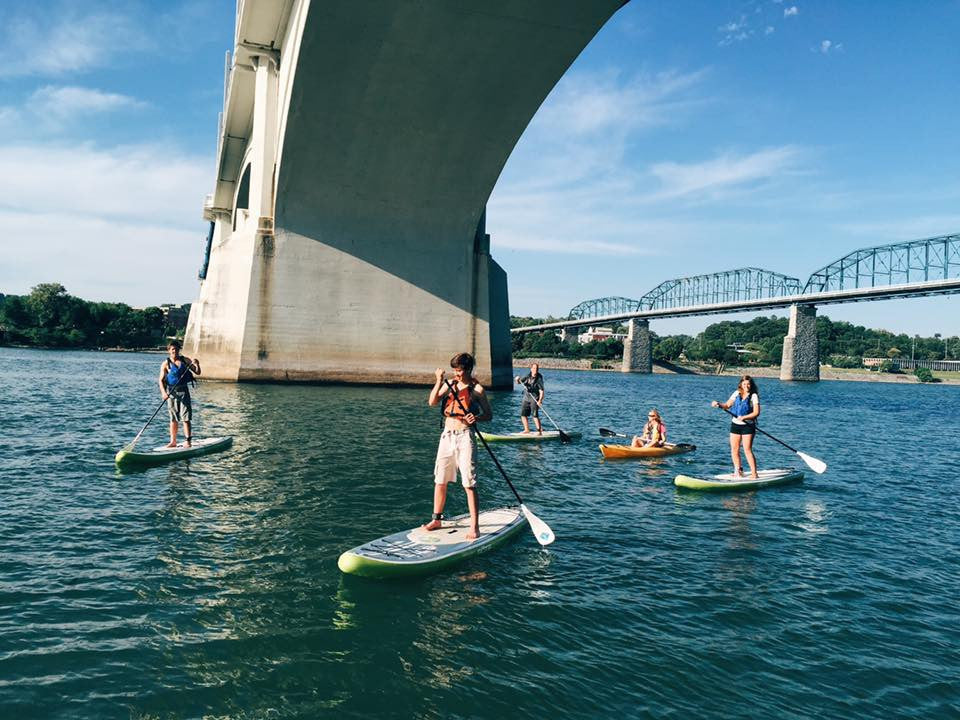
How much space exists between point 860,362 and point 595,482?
497ft

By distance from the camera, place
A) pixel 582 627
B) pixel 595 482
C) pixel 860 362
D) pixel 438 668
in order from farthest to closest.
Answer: pixel 860 362, pixel 595 482, pixel 582 627, pixel 438 668

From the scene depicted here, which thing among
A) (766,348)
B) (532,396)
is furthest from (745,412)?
(766,348)

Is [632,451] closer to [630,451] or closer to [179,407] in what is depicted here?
[630,451]

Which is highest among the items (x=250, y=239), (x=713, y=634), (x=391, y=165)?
(x=391, y=165)

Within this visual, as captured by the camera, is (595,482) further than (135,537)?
Yes

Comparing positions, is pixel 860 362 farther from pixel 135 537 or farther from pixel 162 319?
pixel 135 537


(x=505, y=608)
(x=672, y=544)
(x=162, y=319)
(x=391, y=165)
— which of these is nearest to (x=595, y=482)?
(x=672, y=544)

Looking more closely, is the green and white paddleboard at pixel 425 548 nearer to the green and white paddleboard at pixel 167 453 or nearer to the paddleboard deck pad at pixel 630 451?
the green and white paddleboard at pixel 167 453

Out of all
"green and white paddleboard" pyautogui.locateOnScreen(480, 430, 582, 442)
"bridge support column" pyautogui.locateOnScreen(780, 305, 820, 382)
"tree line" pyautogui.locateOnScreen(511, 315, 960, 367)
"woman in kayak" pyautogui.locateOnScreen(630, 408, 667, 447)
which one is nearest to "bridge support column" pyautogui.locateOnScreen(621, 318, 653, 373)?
"tree line" pyautogui.locateOnScreen(511, 315, 960, 367)

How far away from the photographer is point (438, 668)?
553cm

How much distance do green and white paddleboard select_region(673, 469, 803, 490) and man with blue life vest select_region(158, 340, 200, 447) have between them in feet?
33.8

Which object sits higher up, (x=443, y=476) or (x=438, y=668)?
(x=443, y=476)

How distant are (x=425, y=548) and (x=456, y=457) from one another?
1.16 metres

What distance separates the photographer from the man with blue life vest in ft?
47.6
